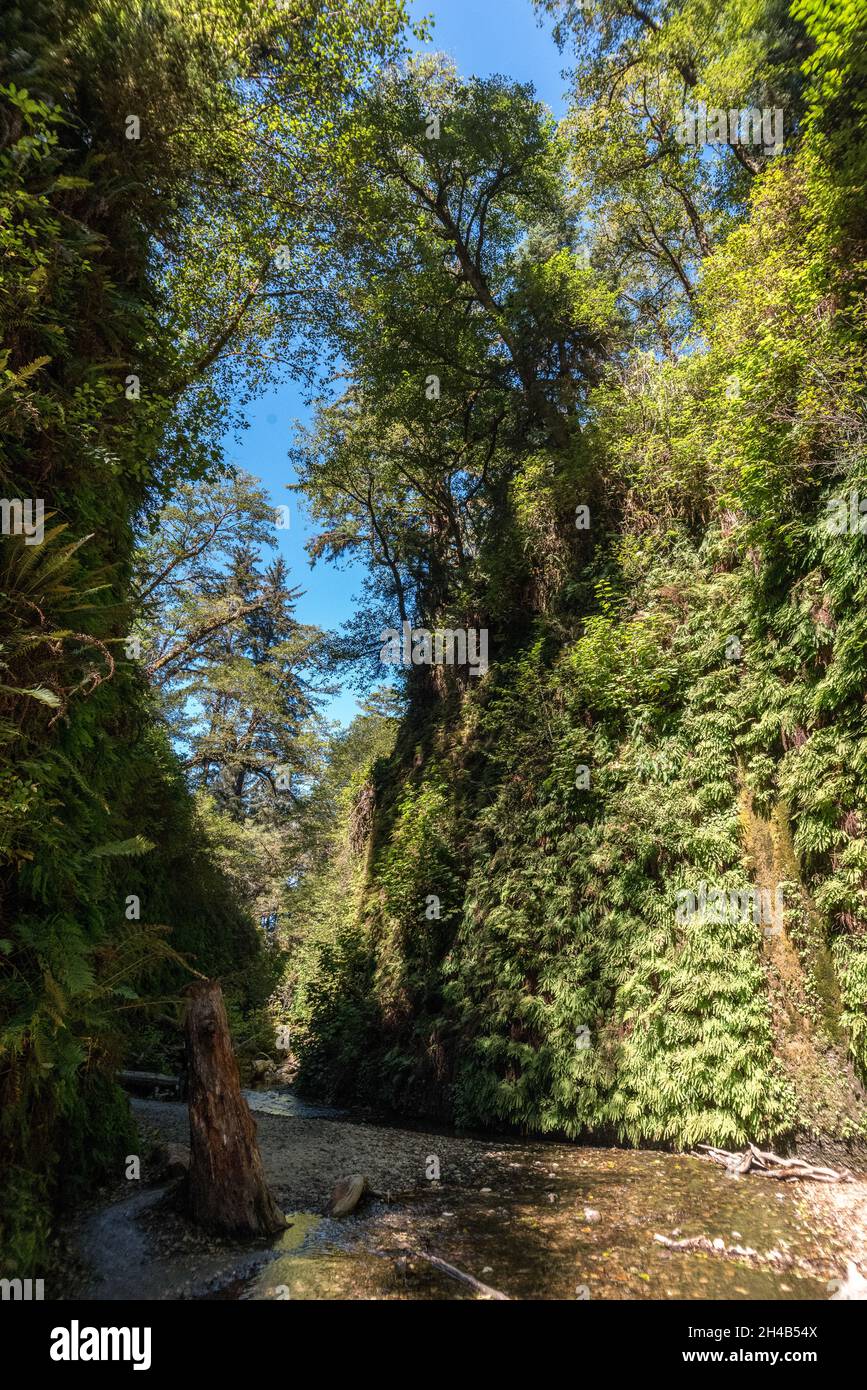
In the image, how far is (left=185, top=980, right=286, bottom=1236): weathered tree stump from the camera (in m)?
4.46

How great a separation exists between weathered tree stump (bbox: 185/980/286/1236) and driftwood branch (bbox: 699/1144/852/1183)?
4234mm

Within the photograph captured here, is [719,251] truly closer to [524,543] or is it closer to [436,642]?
[524,543]

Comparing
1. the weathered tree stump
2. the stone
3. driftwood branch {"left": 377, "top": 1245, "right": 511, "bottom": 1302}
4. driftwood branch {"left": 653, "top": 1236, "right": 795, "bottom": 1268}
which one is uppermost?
the weathered tree stump

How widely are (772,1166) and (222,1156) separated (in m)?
4.89

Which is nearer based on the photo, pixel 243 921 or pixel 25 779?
pixel 25 779

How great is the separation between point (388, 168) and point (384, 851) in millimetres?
15083

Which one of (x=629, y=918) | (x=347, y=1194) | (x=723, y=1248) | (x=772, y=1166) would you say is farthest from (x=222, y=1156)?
(x=629, y=918)

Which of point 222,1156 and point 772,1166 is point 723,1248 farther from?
point 222,1156

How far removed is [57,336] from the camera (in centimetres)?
470

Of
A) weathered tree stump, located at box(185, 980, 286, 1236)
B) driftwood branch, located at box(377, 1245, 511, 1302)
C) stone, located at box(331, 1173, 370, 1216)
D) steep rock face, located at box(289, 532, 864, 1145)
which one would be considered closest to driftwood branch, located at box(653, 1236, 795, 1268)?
driftwood branch, located at box(377, 1245, 511, 1302)

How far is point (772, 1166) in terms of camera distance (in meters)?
5.92

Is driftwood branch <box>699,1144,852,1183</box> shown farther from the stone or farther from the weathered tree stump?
the weathered tree stump

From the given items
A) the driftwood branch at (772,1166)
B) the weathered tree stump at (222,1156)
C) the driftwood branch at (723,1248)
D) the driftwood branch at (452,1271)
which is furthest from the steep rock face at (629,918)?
the weathered tree stump at (222,1156)
